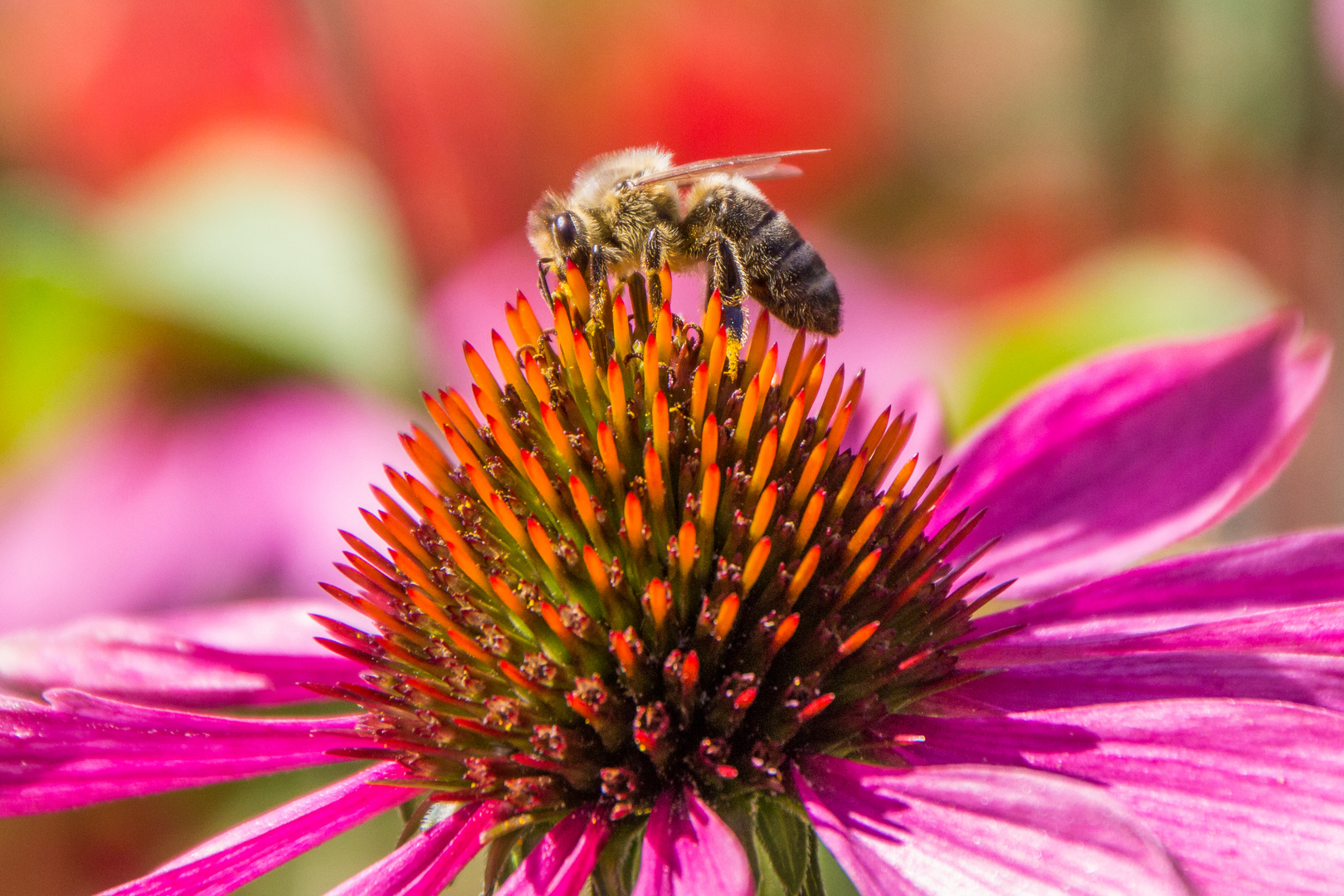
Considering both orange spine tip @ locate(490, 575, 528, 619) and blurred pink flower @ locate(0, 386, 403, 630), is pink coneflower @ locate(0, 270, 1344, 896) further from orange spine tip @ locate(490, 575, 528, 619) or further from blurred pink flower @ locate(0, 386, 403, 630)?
blurred pink flower @ locate(0, 386, 403, 630)

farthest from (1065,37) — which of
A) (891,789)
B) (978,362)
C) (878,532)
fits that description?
(891,789)

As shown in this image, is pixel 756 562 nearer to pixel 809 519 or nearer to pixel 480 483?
pixel 809 519

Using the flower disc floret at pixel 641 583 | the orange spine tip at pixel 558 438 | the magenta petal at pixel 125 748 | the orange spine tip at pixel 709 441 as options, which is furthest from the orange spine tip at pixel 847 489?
the magenta petal at pixel 125 748

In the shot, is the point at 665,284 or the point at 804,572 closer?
the point at 804,572

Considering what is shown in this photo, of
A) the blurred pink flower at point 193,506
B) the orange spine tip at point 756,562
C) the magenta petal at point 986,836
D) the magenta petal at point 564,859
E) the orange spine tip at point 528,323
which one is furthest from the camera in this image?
the blurred pink flower at point 193,506

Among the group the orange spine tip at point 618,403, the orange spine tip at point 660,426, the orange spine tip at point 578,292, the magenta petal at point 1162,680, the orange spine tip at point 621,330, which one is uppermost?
the orange spine tip at point 578,292

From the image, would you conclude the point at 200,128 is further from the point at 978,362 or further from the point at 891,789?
the point at 891,789

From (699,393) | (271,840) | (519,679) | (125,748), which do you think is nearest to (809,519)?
(699,393)

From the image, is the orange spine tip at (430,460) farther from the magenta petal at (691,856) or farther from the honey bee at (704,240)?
the magenta petal at (691,856)
